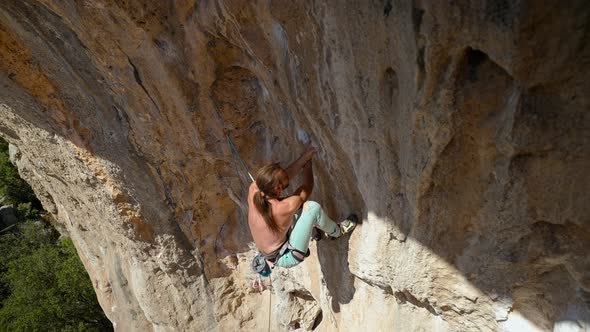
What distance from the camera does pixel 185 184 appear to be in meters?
3.93

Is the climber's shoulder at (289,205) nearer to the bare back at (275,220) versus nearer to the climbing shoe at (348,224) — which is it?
the bare back at (275,220)

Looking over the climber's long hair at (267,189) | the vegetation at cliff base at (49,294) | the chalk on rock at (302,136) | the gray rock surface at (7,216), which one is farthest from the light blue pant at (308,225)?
the gray rock surface at (7,216)

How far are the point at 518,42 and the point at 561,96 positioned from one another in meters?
0.28

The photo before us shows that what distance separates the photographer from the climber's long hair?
97.7 inches

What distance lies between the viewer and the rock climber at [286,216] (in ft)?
8.28

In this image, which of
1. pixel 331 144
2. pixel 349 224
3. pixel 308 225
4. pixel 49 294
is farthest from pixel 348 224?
pixel 49 294

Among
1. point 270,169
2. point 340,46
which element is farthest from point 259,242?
point 340,46

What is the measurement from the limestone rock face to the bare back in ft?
1.41

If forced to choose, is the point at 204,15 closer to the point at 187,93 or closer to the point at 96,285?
the point at 187,93

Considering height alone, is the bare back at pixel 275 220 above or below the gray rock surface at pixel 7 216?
above

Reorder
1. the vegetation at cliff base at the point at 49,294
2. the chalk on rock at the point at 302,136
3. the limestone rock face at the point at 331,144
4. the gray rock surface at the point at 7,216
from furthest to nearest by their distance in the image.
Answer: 1. the gray rock surface at the point at 7,216
2. the vegetation at cliff base at the point at 49,294
3. the chalk on rock at the point at 302,136
4. the limestone rock face at the point at 331,144

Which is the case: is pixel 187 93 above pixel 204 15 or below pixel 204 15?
below

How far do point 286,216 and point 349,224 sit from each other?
1.45 ft

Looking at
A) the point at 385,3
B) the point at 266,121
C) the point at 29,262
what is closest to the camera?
the point at 385,3
